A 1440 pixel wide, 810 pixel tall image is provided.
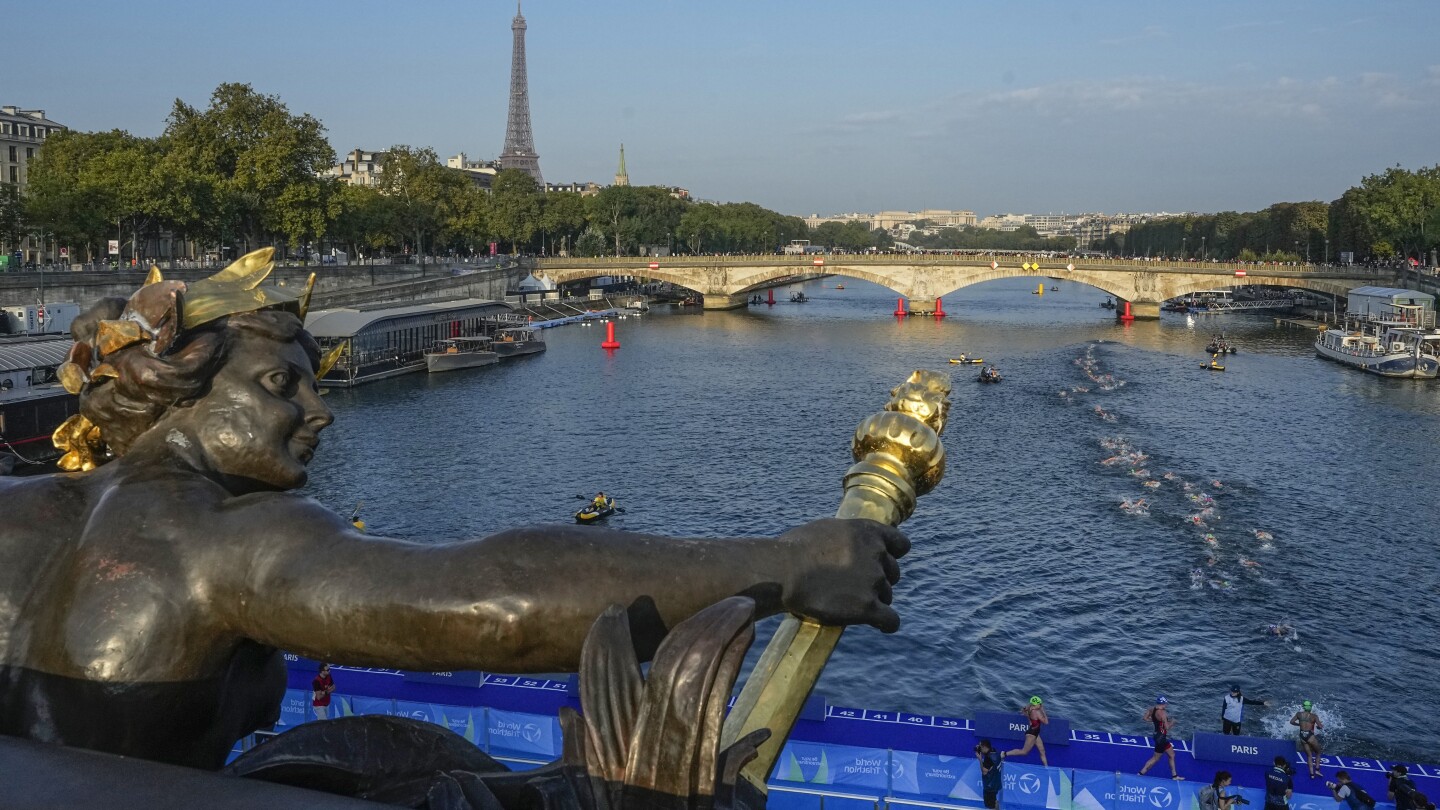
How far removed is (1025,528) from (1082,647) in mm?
8861

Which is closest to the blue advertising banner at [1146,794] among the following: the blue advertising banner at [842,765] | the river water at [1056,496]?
the blue advertising banner at [842,765]

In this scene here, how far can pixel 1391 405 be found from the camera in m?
52.1

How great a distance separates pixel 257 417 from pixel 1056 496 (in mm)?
35050

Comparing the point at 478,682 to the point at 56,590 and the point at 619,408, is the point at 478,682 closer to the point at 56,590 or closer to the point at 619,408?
the point at 56,590

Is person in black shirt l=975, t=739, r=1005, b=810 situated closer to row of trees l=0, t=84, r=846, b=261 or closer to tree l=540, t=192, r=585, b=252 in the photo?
row of trees l=0, t=84, r=846, b=261

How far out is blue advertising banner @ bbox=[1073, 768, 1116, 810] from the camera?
45.2 feet

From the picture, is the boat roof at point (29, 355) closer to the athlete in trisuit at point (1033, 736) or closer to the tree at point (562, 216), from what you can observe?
the athlete in trisuit at point (1033, 736)

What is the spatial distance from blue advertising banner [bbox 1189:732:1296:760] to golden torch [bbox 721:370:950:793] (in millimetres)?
13616

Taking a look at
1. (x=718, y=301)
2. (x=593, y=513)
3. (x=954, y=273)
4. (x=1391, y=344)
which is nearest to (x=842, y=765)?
(x=593, y=513)

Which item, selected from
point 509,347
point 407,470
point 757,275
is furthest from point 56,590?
point 757,275

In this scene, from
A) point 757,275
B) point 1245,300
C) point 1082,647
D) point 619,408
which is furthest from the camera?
point 1245,300

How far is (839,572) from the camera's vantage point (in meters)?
2.71

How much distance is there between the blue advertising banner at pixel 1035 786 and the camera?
14.1 meters

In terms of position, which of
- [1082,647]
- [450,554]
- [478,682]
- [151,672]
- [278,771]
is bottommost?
[1082,647]
